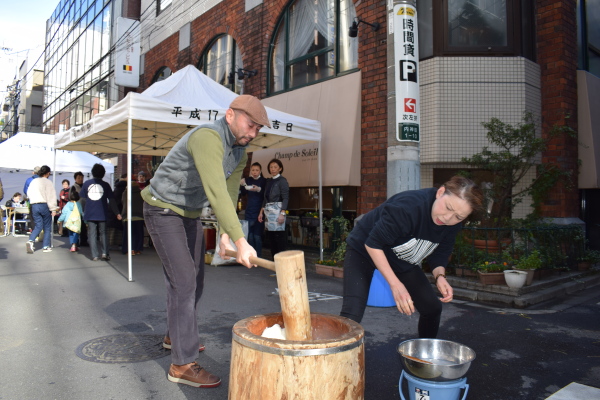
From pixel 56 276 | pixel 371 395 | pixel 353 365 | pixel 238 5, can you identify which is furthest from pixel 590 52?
pixel 56 276

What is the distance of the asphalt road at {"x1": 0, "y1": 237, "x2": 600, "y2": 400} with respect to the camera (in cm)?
335

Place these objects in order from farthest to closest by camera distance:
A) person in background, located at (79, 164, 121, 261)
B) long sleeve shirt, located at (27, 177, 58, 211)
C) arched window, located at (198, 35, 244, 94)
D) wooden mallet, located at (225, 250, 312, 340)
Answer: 1. arched window, located at (198, 35, 244, 94)
2. long sleeve shirt, located at (27, 177, 58, 211)
3. person in background, located at (79, 164, 121, 261)
4. wooden mallet, located at (225, 250, 312, 340)

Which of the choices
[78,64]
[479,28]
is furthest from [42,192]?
[78,64]

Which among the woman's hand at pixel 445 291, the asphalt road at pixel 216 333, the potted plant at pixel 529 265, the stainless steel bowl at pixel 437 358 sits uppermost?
the woman's hand at pixel 445 291

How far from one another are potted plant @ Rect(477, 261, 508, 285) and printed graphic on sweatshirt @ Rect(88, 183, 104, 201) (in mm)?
7056

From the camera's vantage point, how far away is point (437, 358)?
9.18ft

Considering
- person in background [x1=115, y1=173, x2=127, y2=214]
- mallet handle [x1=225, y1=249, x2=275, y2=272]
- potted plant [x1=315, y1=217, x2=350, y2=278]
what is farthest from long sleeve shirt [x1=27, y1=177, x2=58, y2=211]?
mallet handle [x1=225, y1=249, x2=275, y2=272]

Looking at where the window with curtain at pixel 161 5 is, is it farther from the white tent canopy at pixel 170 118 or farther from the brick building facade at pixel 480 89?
the brick building facade at pixel 480 89

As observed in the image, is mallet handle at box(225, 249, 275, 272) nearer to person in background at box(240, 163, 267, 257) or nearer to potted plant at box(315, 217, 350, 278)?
potted plant at box(315, 217, 350, 278)

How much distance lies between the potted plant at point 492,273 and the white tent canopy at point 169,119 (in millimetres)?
3777

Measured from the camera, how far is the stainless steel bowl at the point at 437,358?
2455mm

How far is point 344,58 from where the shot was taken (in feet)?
31.7

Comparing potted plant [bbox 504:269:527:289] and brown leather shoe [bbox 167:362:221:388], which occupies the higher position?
potted plant [bbox 504:269:527:289]

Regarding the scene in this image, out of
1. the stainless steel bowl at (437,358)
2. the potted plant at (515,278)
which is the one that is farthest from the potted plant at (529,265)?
the stainless steel bowl at (437,358)
